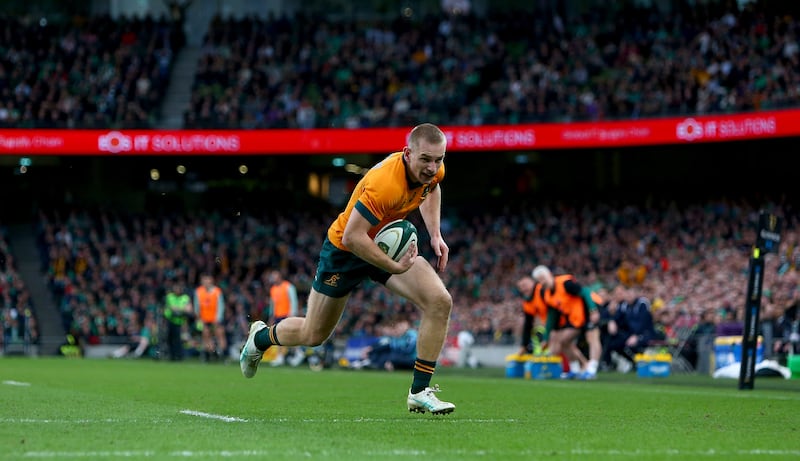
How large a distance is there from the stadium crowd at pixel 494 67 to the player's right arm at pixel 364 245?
2584cm

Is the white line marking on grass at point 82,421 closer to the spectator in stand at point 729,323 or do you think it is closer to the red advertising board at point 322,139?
the spectator in stand at point 729,323

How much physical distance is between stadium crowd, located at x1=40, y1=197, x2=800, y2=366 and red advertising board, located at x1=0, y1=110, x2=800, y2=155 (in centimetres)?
241

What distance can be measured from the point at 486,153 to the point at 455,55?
3.68 meters

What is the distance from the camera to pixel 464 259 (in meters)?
37.8

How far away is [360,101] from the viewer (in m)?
39.8

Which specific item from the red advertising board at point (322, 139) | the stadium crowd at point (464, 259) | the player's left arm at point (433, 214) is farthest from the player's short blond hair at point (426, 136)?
the red advertising board at point (322, 139)

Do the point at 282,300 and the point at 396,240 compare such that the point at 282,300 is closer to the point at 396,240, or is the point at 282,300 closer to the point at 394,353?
the point at 394,353

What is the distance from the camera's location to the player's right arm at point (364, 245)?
864 centimetres

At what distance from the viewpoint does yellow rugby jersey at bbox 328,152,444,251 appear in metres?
8.67

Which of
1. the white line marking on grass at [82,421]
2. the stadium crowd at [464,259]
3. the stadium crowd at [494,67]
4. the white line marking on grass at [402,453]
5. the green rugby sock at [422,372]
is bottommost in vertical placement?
the white line marking on grass at [402,453]

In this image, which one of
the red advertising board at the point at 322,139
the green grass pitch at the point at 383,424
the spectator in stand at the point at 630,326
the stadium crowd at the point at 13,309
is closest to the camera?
the green grass pitch at the point at 383,424

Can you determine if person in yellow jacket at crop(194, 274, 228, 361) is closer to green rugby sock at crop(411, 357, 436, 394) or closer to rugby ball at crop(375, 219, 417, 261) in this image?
green rugby sock at crop(411, 357, 436, 394)

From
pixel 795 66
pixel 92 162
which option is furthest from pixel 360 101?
pixel 795 66

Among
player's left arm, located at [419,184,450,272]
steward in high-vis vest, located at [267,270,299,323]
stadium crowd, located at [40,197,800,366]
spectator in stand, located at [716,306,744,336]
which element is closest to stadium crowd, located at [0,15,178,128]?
stadium crowd, located at [40,197,800,366]
